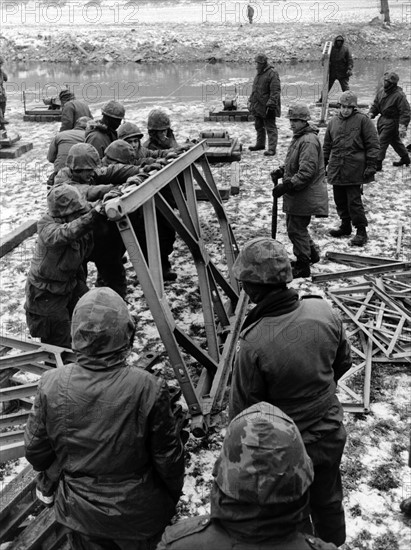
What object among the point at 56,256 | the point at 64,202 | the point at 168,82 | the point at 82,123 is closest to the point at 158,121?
Answer: the point at 82,123

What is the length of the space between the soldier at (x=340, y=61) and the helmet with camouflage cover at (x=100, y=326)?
1114cm

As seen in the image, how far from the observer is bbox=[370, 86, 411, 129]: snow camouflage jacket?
932cm

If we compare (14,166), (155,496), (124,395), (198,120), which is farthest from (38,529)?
(198,120)

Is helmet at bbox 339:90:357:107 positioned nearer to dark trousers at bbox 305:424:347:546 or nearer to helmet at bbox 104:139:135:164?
helmet at bbox 104:139:135:164

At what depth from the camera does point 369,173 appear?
270 inches

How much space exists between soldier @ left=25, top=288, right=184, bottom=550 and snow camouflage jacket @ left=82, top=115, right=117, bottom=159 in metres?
4.38

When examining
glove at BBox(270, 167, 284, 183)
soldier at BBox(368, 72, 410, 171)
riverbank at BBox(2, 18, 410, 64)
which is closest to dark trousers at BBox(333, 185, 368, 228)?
glove at BBox(270, 167, 284, 183)

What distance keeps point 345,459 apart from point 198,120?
10.8m

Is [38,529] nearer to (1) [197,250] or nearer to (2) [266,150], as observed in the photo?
(1) [197,250]

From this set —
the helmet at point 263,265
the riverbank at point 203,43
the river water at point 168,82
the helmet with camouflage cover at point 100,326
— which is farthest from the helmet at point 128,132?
the riverbank at point 203,43

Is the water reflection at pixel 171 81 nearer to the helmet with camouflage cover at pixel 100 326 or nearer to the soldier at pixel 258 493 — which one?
the helmet with camouflage cover at pixel 100 326

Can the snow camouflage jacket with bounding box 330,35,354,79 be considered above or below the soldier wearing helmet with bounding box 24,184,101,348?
above

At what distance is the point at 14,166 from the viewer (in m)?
10.5

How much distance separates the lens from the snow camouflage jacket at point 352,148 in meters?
6.80
